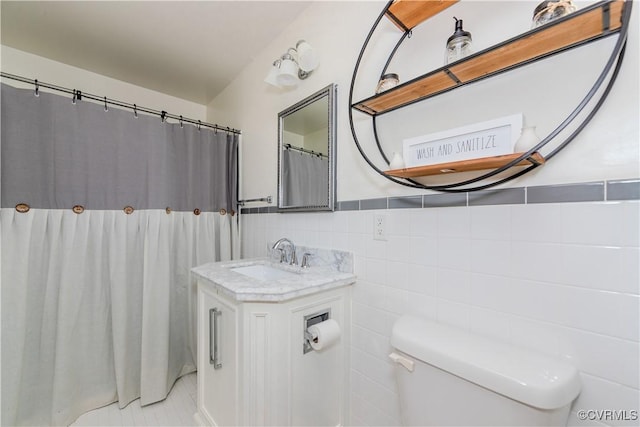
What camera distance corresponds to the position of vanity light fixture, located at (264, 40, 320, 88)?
1415mm

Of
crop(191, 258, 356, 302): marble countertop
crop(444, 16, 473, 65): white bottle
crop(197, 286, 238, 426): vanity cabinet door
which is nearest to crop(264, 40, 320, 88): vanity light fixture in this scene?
crop(444, 16, 473, 65): white bottle

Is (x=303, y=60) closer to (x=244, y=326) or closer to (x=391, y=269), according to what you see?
(x=391, y=269)

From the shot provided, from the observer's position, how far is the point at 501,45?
693mm

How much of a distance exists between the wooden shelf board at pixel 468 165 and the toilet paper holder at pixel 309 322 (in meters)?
0.65

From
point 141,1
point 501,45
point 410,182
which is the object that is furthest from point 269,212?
point 501,45

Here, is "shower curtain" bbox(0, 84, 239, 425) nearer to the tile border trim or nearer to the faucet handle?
the faucet handle

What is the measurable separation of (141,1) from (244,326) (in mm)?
1742

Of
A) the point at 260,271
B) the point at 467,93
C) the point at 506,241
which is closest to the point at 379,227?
→ the point at 506,241

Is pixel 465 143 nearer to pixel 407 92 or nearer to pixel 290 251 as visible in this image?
pixel 407 92

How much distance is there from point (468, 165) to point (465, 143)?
4.5 inches

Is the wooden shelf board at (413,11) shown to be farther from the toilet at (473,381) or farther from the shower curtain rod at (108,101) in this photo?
the shower curtain rod at (108,101)

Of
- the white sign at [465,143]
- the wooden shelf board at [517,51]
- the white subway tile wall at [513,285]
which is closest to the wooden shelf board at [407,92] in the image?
the wooden shelf board at [517,51]

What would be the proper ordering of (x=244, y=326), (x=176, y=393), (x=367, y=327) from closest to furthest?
1. (x=244, y=326)
2. (x=367, y=327)
3. (x=176, y=393)

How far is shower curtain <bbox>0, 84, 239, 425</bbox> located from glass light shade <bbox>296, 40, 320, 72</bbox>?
93 centimetres
